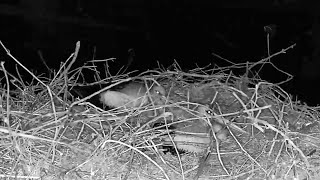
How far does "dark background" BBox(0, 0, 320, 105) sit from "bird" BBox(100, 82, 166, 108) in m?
0.35

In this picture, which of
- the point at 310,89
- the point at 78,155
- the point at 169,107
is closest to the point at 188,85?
the point at 169,107

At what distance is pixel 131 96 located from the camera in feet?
3.22

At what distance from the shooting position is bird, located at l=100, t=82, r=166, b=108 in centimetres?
81

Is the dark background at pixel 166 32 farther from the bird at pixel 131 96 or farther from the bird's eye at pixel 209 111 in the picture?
the bird's eye at pixel 209 111

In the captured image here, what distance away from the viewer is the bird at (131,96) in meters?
0.81

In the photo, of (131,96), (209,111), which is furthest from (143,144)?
(131,96)

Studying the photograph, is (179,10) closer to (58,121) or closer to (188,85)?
(188,85)

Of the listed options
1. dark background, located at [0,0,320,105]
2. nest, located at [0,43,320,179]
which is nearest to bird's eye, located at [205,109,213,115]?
nest, located at [0,43,320,179]

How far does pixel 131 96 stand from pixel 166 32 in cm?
45

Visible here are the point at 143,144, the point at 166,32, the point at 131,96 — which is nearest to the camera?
the point at 143,144

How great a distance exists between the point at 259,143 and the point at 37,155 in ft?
1.09

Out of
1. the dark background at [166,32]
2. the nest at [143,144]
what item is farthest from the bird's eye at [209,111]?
the dark background at [166,32]

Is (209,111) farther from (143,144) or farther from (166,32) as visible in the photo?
A: (166,32)

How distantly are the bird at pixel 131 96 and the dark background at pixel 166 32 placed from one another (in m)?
0.35
